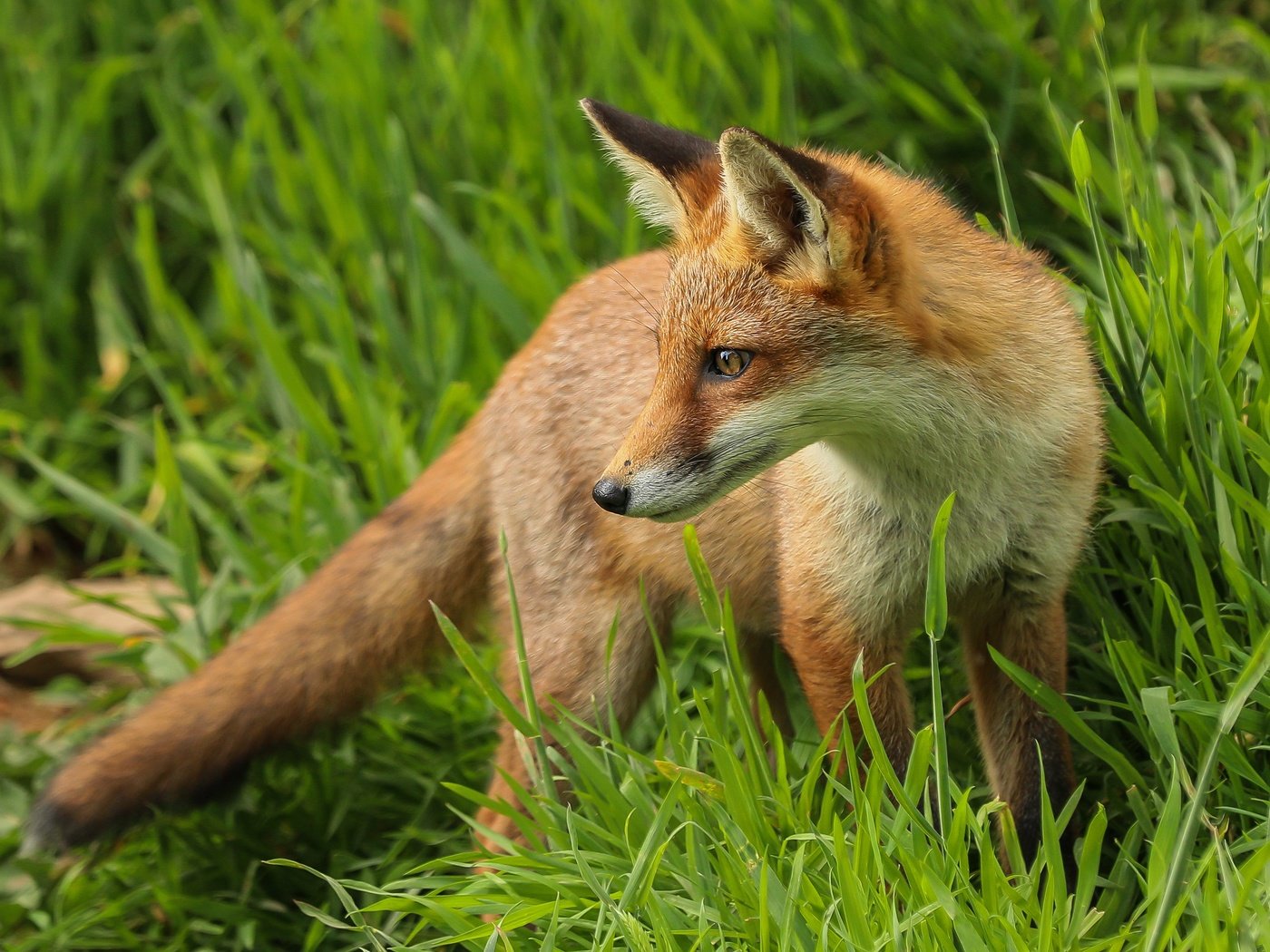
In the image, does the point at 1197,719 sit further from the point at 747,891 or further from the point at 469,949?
the point at 469,949

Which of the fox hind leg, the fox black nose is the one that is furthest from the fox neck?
the fox hind leg

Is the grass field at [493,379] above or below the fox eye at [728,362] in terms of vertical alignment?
below

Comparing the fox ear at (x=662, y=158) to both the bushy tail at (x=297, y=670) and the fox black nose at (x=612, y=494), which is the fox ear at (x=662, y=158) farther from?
the bushy tail at (x=297, y=670)

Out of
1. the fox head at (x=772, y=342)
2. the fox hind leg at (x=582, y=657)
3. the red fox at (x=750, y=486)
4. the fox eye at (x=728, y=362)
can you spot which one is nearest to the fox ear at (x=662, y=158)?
the red fox at (x=750, y=486)

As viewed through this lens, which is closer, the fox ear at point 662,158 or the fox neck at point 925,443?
the fox neck at point 925,443

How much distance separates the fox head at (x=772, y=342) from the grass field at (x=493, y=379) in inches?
15.5

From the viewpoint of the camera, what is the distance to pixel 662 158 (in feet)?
10.4

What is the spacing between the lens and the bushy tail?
3.87 m

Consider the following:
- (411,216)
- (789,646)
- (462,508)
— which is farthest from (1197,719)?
(411,216)

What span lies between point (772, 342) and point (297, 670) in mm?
1847

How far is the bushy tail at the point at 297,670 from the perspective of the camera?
387cm

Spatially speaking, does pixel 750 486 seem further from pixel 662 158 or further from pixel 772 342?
pixel 662 158

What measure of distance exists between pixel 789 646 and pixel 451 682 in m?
1.60

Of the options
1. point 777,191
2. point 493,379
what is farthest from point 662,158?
point 493,379
